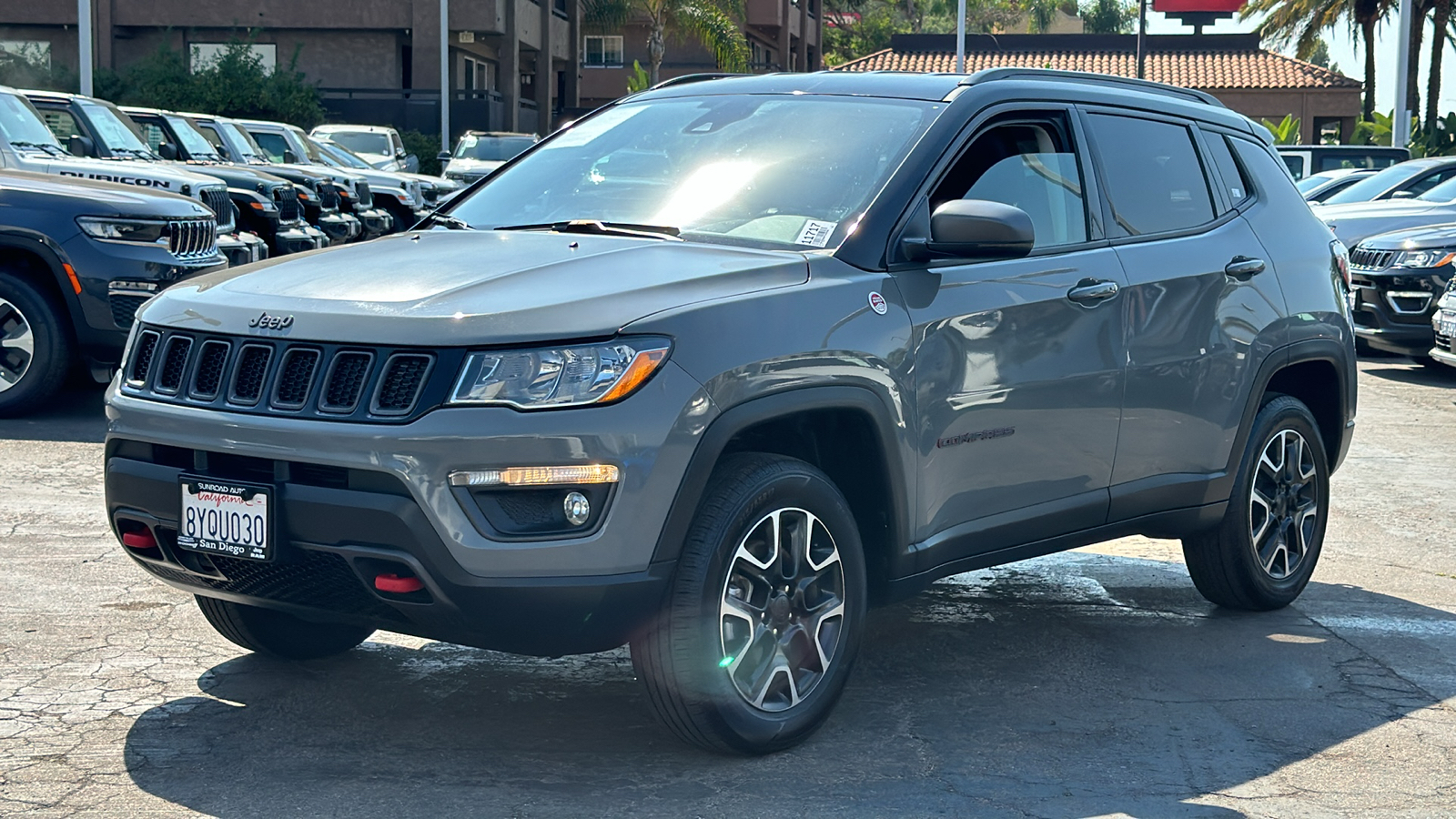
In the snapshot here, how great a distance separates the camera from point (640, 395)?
13.4ft

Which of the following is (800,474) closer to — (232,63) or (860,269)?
(860,269)

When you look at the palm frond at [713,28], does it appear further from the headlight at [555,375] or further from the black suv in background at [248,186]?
the headlight at [555,375]

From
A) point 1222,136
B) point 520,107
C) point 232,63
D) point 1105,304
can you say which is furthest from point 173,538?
point 520,107

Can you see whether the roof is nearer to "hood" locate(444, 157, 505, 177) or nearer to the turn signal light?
"hood" locate(444, 157, 505, 177)

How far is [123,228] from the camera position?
10477mm

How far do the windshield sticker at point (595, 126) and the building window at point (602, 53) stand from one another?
59791 millimetres

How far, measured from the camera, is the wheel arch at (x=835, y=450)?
420cm

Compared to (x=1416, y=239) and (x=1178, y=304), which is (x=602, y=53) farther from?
(x=1178, y=304)

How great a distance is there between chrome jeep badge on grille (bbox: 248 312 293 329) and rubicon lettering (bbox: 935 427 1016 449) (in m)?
1.82

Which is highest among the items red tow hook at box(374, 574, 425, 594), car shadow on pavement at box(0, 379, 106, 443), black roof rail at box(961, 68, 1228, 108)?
black roof rail at box(961, 68, 1228, 108)

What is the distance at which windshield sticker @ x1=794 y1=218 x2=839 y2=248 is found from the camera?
16.0 feet

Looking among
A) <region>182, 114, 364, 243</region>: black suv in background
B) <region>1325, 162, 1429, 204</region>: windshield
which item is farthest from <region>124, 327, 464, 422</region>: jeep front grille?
<region>1325, 162, 1429, 204</region>: windshield

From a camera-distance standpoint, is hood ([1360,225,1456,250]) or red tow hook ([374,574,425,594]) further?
hood ([1360,225,1456,250])

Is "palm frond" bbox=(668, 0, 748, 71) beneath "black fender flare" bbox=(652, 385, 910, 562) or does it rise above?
above
